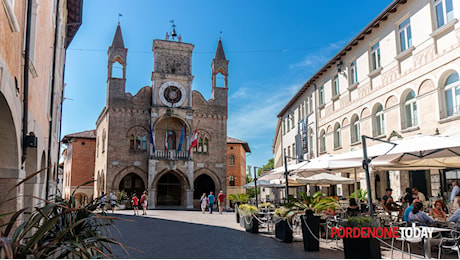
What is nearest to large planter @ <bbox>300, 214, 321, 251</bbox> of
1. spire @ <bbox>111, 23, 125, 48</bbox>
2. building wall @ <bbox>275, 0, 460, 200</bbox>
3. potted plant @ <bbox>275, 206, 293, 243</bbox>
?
potted plant @ <bbox>275, 206, 293, 243</bbox>

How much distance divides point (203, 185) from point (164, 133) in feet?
19.0

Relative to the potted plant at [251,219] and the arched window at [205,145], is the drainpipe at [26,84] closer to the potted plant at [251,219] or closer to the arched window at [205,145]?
the potted plant at [251,219]

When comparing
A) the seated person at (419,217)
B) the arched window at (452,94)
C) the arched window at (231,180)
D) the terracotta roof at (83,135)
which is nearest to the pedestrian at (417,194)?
the arched window at (452,94)

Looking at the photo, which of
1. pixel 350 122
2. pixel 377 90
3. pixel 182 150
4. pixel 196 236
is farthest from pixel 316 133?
pixel 196 236

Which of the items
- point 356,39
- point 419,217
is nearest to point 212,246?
point 419,217

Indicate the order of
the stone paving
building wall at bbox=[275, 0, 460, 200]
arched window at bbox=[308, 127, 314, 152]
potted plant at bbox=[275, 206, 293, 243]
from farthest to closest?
arched window at bbox=[308, 127, 314, 152] < building wall at bbox=[275, 0, 460, 200] < potted plant at bbox=[275, 206, 293, 243] < the stone paving

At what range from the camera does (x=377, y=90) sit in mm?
16547

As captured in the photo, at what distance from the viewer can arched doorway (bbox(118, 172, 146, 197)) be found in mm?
31500

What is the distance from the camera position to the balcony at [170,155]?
3058 cm

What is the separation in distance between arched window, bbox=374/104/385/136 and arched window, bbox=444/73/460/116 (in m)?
4.06

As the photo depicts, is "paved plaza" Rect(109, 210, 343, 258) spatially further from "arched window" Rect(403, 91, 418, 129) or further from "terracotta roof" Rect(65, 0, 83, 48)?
"terracotta roof" Rect(65, 0, 83, 48)

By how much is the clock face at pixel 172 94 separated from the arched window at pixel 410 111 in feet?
67.3

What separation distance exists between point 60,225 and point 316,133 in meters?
20.7

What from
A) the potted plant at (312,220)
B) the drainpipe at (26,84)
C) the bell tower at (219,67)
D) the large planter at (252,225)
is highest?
the bell tower at (219,67)
